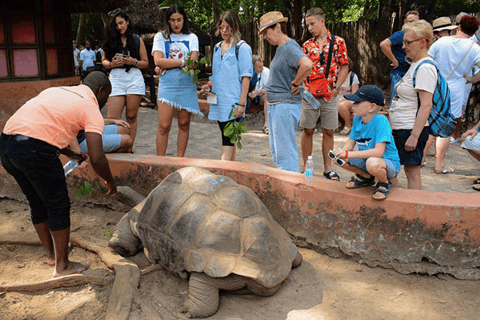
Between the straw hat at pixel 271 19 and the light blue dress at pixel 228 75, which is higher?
the straw hat at pixel 271 19

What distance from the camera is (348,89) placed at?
8.33 meters

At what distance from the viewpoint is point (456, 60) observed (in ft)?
20.2

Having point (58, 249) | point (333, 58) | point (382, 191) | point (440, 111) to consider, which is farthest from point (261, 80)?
point (58, 249)

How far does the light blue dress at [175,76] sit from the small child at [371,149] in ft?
7.50

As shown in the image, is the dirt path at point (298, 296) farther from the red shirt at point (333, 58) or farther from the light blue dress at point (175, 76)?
the red shirt at point (333, 58)

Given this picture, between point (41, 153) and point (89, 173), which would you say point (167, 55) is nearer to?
point (89, 173)

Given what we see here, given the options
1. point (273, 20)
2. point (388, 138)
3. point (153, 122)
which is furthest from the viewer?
point (153, 122)

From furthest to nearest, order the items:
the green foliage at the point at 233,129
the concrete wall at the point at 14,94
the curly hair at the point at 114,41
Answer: the concrete wall at the point at 14,94
the curly hair at the point at 114,41
the green foliage at the point at 233,129

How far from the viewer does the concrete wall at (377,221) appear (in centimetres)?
360

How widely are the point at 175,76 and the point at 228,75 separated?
68cm

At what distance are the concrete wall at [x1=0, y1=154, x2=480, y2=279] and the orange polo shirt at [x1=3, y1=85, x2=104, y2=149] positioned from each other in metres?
1.44

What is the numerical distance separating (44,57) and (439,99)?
5.50 m

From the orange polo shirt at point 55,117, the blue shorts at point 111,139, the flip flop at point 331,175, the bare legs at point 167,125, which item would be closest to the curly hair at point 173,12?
the bare legs at point 167,125

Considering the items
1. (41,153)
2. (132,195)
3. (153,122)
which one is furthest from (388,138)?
(153,122)
